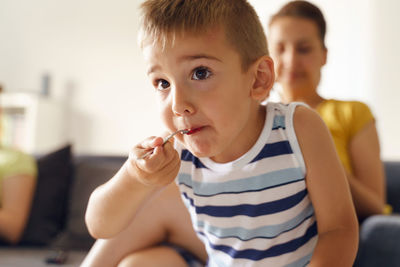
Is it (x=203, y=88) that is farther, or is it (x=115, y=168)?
(x=115, y=168)

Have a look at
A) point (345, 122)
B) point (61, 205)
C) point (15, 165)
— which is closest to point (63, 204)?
point (61, 205)

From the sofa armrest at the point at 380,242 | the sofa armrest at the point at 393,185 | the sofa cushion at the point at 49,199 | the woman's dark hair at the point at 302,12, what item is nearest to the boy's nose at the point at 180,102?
the sofa armrest at the point at 380,242

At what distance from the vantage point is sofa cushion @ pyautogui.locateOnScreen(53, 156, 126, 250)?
1.74 m

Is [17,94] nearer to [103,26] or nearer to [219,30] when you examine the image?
[103,26]

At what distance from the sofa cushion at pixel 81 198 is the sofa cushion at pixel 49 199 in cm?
5

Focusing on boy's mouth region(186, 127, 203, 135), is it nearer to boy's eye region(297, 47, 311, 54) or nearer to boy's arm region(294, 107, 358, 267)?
A: boy's arm region(294, 107, 358, 267)

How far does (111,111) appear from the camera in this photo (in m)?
3.92

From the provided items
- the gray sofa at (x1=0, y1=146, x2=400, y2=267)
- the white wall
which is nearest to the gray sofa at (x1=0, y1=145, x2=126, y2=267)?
the gray sofa at (x1=0, y1=146, x2=400, y2=267)

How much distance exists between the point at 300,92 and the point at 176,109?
0.73 metres

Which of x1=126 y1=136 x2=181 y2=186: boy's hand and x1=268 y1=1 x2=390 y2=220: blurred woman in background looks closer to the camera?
x1=126 y1=136 x2=181 y2=186: boy's hand

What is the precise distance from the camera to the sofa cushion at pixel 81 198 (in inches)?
68.3

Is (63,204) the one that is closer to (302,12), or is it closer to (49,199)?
(49,199)

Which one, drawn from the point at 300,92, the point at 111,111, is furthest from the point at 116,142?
the point at 300,92

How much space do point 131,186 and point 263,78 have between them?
13.6 inches
